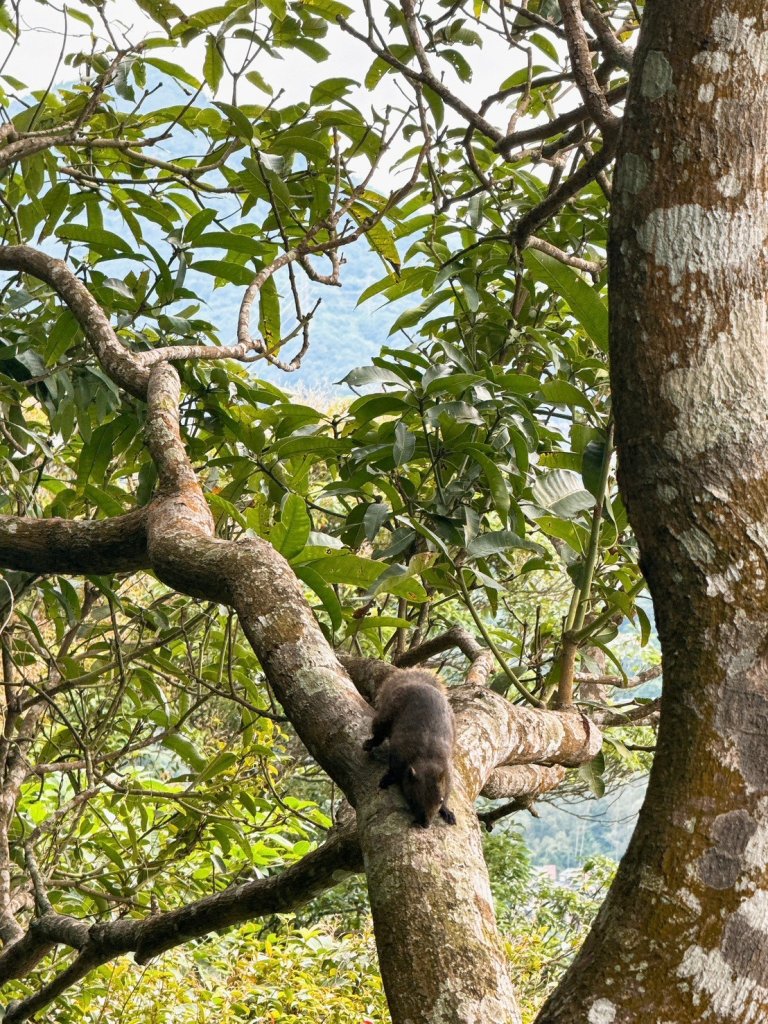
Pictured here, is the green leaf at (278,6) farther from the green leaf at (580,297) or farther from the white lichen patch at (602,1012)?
the white lichen patch at (602,1012)

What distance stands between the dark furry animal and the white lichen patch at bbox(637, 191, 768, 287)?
48 centimetres

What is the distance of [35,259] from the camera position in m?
2.10

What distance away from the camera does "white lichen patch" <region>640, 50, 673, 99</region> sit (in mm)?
871

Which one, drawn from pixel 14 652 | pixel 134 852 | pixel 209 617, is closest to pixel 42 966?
pixel 134 852


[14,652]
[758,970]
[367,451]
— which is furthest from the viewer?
[14,652]

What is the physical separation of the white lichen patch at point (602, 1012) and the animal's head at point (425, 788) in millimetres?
236

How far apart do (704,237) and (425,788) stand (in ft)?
1.87

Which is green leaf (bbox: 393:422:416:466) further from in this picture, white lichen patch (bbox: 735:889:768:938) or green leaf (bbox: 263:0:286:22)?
white lichen patch (bbox: 735:889:768:938)

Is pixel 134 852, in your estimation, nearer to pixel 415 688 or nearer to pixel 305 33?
pixel 415 688

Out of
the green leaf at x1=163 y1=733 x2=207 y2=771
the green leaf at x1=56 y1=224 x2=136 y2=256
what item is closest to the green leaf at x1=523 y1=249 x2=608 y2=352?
the green leaf at x1=56 y1=224 x2=136 y2=256

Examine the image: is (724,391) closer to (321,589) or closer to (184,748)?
(321,589)

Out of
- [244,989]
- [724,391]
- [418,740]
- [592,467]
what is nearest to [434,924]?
[724,391]

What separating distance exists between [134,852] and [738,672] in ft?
6.74

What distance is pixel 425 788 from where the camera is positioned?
1.01m
